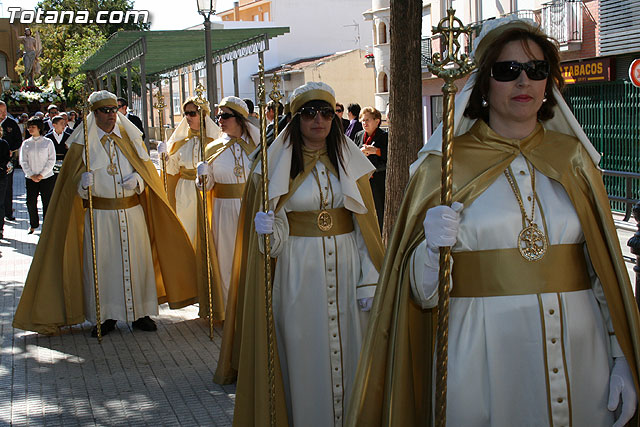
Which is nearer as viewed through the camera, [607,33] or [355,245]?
[355,245]

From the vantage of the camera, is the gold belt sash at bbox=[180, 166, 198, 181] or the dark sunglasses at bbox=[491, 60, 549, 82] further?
the gold belt sash at bbox=[180, 166, 198, 181]

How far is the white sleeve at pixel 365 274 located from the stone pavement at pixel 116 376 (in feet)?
4.86

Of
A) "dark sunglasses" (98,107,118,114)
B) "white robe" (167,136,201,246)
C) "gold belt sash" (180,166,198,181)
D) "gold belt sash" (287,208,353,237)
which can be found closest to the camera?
"gold belt sash" (287,208,353,237)

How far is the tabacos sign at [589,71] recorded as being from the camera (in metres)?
18.2

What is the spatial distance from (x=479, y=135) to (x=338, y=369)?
1.98 m

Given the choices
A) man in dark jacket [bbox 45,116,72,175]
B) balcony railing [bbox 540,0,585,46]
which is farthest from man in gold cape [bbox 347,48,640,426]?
balcony railing [bbox 540,0,585,46]

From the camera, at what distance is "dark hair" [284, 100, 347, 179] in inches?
190

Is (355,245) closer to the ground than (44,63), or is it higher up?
closer to the ground

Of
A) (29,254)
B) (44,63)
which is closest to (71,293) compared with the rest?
(29,254)

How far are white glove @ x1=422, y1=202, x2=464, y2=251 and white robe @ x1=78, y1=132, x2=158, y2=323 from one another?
17.3 feet

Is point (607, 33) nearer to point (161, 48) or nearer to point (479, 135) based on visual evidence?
point (161, 48)

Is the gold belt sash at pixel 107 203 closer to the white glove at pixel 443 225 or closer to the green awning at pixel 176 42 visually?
the green awning at pixel 176 42

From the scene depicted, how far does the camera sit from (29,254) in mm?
12336

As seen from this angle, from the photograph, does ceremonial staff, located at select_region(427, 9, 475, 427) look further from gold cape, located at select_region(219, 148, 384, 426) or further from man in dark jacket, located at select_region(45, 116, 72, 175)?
man in dark jacket, located at select_region(45, 116, 72, 175)
